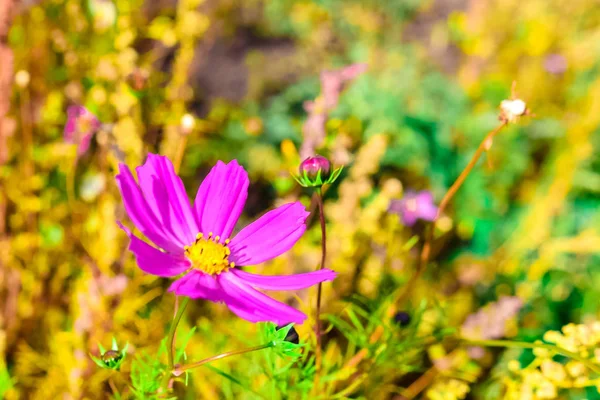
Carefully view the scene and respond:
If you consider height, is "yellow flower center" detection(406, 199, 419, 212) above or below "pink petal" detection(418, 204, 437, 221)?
above

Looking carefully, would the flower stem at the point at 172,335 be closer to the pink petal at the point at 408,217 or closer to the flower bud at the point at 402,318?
the flower bud at the point at 402,318

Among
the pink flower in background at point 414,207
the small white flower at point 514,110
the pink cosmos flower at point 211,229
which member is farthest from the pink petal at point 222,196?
the pink flower in background at point 414,207

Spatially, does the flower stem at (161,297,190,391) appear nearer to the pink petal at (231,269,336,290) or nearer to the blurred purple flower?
the pink petal at (231,269,336,290)

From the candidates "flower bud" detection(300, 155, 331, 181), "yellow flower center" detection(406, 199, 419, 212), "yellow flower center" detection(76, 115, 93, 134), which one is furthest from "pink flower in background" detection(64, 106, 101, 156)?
"yellow flower center" detection(406, 199, 419, 212)

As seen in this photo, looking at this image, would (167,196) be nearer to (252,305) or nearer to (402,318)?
(252,305)

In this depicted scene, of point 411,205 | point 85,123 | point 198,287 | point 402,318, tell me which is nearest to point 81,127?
point 85,123

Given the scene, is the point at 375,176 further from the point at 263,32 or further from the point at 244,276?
the point at 244,276

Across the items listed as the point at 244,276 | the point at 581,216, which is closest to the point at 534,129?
the point at 581,216
